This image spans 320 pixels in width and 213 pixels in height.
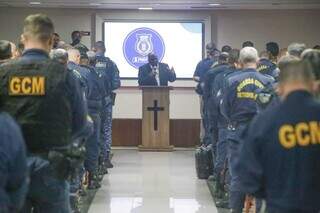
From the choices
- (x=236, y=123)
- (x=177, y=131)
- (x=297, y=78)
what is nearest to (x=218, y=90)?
(x=236, y=123)

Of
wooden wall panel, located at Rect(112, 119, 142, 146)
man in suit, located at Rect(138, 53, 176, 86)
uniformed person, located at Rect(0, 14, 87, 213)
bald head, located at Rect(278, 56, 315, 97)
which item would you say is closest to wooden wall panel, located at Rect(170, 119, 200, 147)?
wooden wall panel, located at Rect(112, 119, 142, 146)

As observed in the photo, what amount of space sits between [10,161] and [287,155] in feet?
4.12

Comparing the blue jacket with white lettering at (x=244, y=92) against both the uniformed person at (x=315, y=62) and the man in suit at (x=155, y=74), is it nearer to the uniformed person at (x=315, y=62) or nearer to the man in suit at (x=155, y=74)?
the uniformed person at (x=315, y=62)

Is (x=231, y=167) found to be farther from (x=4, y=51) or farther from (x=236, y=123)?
(x=4, y=51)

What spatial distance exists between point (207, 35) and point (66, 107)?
8.68 meters

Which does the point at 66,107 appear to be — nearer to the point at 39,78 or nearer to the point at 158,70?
the point at 39,78

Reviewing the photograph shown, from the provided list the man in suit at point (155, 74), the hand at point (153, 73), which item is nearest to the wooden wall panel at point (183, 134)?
the man in suit at point (155, 74)

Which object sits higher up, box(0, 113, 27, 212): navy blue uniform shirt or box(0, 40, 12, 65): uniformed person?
box(0, 40, 12, 65): uniformed person

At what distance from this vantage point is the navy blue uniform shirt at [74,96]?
12.2ft

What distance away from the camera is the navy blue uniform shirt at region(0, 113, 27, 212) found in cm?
302

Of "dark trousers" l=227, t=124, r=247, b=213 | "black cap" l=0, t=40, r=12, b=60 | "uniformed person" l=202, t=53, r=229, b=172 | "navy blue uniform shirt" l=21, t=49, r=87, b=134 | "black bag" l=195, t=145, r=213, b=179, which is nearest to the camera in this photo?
"navy blue uniform shirt" l=21, t=49, r=87, b=134

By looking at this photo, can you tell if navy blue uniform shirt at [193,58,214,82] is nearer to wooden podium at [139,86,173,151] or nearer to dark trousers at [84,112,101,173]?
wooden podium at [139,86,173,151]

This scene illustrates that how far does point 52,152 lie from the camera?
11.8ft

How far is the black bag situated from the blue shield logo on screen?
3.94 meters
